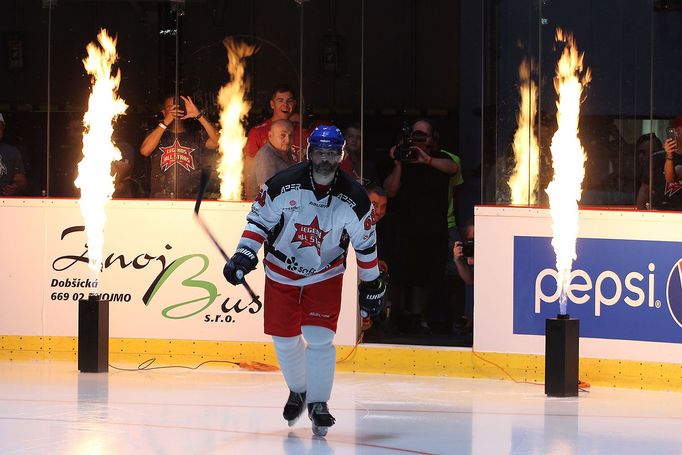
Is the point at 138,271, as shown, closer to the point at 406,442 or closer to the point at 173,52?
the point at 173,52

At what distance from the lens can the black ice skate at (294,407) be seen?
6035 millimetres

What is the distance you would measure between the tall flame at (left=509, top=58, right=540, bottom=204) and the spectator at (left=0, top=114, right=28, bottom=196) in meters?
3.15

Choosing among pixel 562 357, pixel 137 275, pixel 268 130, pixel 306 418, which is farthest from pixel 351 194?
pixel 137 275

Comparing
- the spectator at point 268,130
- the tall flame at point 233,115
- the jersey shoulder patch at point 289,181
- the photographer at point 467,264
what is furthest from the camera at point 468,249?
the jersey shoulder patch at point 289,181

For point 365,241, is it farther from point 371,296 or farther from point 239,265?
point 239,265

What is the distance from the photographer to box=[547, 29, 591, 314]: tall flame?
298 inches

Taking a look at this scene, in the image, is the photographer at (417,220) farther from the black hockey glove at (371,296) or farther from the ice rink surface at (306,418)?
the black hockey glove at (371,296)

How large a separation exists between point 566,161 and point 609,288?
2.52ft

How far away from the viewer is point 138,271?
8.45m

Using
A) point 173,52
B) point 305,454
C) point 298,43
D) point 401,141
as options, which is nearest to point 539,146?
point 401,141

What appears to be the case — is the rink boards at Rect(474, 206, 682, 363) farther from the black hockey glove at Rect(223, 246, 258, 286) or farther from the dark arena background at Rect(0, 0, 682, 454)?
the black hockey glove at Rect(223, 246, 258, 286)

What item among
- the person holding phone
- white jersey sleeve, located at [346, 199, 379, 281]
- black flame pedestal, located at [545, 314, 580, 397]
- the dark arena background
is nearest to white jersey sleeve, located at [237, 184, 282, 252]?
white jersey sleeve, located at [346, 199, 379, 281]

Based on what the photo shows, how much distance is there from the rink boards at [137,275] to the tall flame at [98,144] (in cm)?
14

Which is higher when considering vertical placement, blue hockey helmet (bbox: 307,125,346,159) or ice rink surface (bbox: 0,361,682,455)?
blue hockey helmet (bbox: 307,125,346,159)
